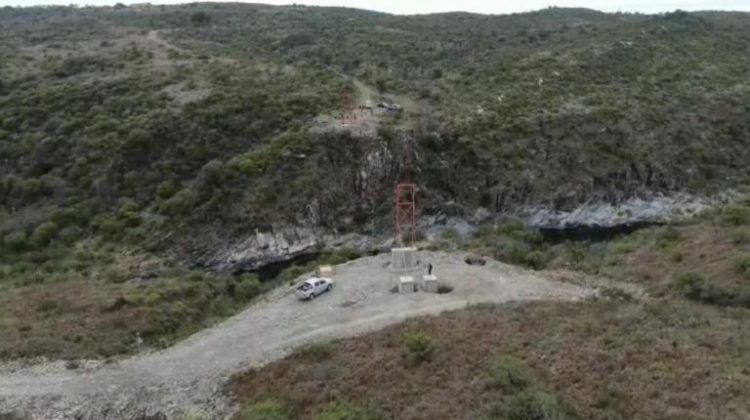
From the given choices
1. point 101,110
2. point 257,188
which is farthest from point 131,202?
point 101,110

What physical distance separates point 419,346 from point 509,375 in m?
3.62

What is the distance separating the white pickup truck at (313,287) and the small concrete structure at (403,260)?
3457 millimetres

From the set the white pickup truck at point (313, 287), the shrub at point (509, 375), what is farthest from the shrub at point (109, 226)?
the shrub at point (509, 375)

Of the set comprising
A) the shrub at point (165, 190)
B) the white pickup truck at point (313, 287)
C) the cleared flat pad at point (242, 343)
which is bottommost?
the shrub at point (165, 190)

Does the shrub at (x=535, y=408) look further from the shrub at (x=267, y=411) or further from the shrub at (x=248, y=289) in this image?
the shrub at (x=248, y=289)

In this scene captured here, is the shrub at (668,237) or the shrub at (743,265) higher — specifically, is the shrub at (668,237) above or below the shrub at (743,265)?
below

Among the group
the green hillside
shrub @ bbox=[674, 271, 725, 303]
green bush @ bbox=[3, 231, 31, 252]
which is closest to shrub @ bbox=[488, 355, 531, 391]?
shrub @ bbox=[674, 271, 725, 303]

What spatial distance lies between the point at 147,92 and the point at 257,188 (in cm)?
1803

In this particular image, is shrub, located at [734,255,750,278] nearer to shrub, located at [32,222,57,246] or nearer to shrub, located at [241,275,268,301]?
shrub, located at [241,275,268,301]

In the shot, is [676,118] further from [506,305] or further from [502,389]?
[502,389]

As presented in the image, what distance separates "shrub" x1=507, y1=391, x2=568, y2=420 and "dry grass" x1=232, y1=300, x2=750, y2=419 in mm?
365

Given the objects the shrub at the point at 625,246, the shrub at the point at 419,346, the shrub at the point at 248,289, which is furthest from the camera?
the shrub at the point at 625,246

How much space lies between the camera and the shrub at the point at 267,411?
73.2ft

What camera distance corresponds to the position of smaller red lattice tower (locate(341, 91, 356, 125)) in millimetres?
54250
